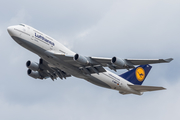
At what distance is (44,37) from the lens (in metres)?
36.8

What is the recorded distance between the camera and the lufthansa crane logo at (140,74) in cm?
4848

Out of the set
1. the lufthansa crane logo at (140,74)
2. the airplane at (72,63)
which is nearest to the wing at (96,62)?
the airplane at (72,63)

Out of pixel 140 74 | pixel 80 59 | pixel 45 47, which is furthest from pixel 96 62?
pixel 140 74

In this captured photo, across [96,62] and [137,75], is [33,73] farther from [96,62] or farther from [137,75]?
[137,75]

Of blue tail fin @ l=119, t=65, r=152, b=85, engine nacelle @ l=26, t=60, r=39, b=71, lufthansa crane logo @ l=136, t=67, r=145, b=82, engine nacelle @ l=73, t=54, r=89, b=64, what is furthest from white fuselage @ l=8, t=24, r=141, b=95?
lufthansa crane logo @ l=136, t=67, r=145, b=82

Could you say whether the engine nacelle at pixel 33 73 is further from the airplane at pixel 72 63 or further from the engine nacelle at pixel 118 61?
the engine nacelle at pixel 118 61

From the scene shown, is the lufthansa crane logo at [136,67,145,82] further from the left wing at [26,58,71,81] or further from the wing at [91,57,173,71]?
the wing at [91,57,173,71]

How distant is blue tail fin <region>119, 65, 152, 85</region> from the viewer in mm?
46906

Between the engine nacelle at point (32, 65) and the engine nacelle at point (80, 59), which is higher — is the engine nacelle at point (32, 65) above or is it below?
above

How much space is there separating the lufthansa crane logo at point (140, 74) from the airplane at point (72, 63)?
94.2 inches

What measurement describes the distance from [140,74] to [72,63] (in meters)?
15.4

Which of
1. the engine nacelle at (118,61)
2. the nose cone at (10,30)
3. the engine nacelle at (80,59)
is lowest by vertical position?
the engine nacelle at (118,61)

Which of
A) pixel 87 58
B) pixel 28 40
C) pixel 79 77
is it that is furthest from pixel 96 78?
pixel 28 40

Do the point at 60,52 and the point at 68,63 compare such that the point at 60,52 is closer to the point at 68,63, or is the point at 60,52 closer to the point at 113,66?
the point at 68,63
